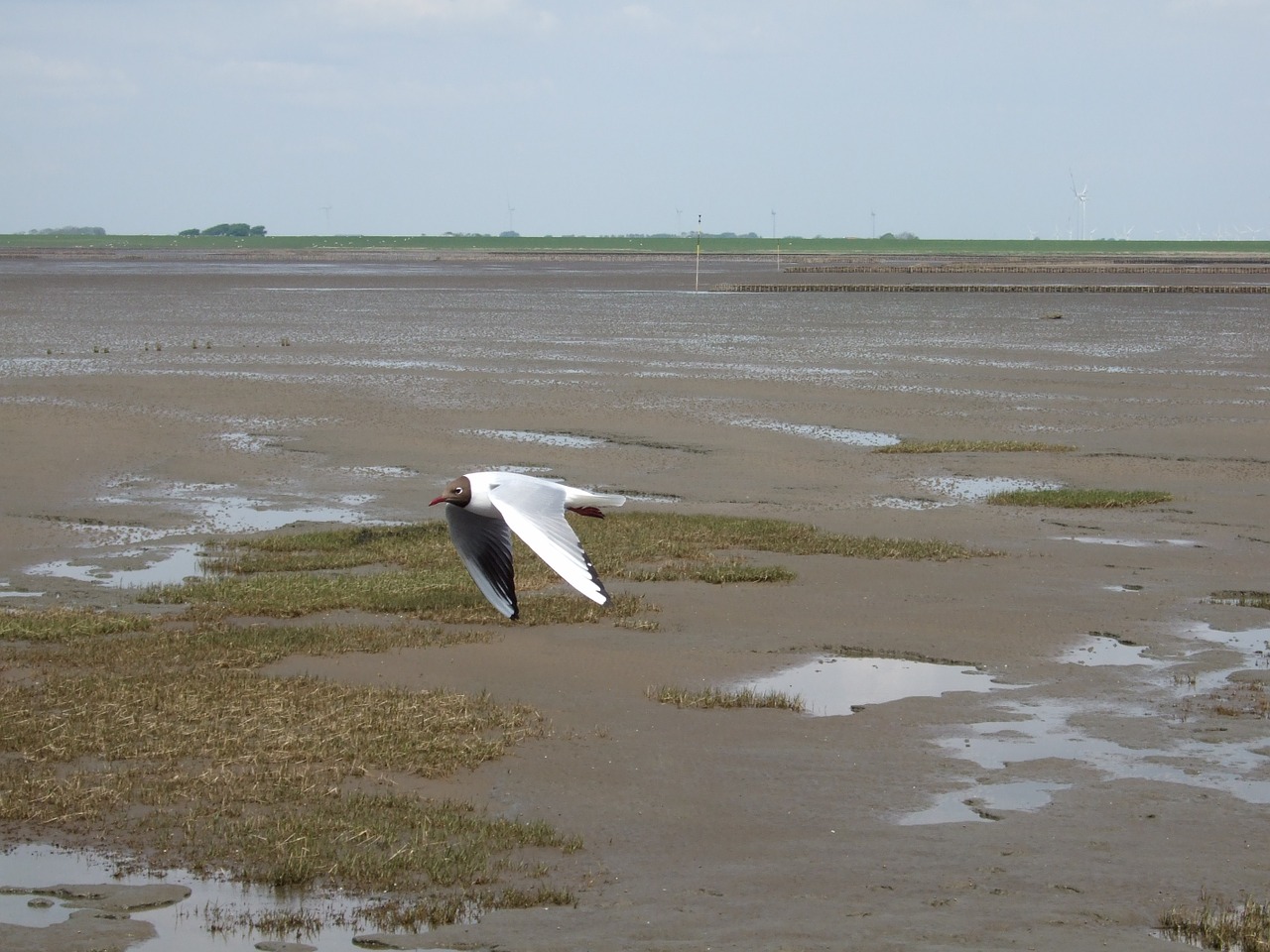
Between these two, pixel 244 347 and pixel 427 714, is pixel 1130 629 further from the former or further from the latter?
pixel 244 347

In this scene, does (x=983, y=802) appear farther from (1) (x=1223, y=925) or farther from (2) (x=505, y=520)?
(2) (x=505, y=520)

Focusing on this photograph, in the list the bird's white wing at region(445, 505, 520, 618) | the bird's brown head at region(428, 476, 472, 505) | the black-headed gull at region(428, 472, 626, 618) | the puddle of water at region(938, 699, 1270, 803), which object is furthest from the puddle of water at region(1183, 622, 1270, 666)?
the bird's brown head at region(428, 476, 472, 505)

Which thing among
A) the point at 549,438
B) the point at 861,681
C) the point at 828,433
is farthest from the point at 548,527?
the point at 828,433

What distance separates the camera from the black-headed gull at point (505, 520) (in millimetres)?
11750

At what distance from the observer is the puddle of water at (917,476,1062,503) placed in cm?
2134

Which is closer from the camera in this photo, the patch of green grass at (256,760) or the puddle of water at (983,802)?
the patch of green grass at (256,760)

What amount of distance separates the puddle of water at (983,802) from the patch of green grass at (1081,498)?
10881mm

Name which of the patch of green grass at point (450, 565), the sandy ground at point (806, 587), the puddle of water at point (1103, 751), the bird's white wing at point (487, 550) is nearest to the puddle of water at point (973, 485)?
the sandy ground at point (806, 587)

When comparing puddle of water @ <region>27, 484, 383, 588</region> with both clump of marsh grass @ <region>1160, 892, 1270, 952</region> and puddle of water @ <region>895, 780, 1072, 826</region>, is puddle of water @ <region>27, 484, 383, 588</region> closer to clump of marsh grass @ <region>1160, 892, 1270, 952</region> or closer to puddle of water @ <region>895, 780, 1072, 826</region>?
puddle of water @ <region>895, 780, 1072, 826</region>

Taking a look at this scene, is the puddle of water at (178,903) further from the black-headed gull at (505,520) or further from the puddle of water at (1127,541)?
the puddle of water at (1127,541)

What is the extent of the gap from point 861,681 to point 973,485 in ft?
33.5

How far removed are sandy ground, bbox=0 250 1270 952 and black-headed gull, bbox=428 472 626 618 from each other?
641 mm

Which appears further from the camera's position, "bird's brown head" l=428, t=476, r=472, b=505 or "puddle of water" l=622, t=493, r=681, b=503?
"puddle of water" l=622, t=493, r=681, b=503

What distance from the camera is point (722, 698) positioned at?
458 inches
